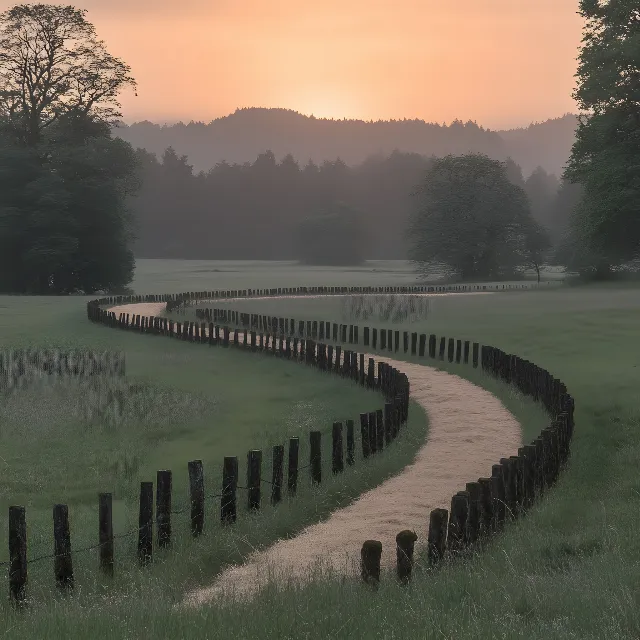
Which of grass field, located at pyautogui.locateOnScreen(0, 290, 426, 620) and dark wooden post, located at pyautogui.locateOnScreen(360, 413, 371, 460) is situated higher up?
dark wooden post, located at pyautogui.locateOnScreen(360, 413, 371, 460)

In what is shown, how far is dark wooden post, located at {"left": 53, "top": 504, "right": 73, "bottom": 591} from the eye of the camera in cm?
946

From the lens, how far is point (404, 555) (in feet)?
28.6

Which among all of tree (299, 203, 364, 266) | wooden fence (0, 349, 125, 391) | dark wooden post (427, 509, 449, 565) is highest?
tree (299, 203, 364, 266)

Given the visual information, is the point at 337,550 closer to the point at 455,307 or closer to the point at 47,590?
the point at 47,590

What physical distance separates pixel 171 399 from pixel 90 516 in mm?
8952

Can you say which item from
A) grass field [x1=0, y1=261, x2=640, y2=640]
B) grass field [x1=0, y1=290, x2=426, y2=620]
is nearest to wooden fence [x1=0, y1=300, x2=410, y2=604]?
grass field [x1=0, y1=290, x2=426, y2=620]

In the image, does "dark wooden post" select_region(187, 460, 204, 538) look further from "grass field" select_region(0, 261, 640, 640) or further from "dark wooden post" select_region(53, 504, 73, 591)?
"dark wooden post" select_region(53, 504, 73, 591)

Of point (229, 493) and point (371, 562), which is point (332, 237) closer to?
point (229, 493)

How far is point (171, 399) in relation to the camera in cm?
2166

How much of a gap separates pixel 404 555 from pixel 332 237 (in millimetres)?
115488

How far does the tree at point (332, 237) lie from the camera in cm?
12331

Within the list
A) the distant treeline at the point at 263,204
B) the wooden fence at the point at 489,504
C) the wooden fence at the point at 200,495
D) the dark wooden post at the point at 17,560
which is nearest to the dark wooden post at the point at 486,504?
the wooden fence at the point at 489,504

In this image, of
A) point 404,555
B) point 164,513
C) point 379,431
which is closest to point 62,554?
point 164,513

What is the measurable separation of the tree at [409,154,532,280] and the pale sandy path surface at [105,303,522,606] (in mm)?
54038
